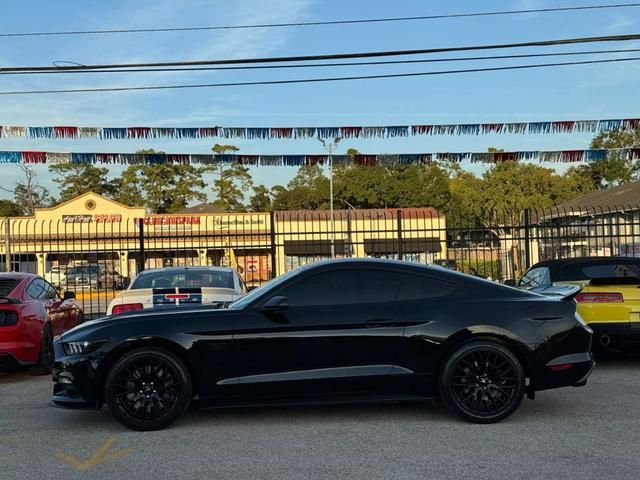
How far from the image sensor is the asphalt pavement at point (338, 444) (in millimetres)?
4465

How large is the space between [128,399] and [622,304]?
5.72 m

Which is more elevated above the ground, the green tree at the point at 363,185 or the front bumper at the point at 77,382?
the green tree at the point at 363,185

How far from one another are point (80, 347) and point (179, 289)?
8.74ft

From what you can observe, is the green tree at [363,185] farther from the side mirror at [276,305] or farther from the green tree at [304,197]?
the side mirror at [276,305]

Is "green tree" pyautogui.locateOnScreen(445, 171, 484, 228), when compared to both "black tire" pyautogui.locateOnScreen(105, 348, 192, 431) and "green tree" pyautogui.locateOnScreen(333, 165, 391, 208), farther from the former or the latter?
"black tire" pyautogui.locateOnScreen(105, 348, 192, 431)

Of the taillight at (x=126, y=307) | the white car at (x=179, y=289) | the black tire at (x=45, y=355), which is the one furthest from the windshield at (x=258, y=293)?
the black tire at (x=45, y=355)

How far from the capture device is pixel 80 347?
5602 millimetres

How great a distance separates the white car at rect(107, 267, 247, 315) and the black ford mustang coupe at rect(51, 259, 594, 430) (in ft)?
5.81

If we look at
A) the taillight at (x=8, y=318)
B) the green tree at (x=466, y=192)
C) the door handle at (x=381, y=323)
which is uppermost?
the green tree at (x=466, y=192)

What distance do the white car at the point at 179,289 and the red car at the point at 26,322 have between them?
92cm

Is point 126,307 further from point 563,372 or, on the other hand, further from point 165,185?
point 165,185

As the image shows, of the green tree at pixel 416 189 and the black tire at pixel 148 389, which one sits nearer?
the black tire at pixel 148 389

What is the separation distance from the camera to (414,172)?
73.1 metres

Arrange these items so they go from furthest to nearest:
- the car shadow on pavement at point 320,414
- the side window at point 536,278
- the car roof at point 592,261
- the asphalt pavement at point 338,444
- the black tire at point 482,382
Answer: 1. the side window at point 536,278
2. the car roof at point 592,261
3. the car shadow on pavement at point 320,414
4. the black tire at point 482,382
5. the asphalt pavement at point 338,444
